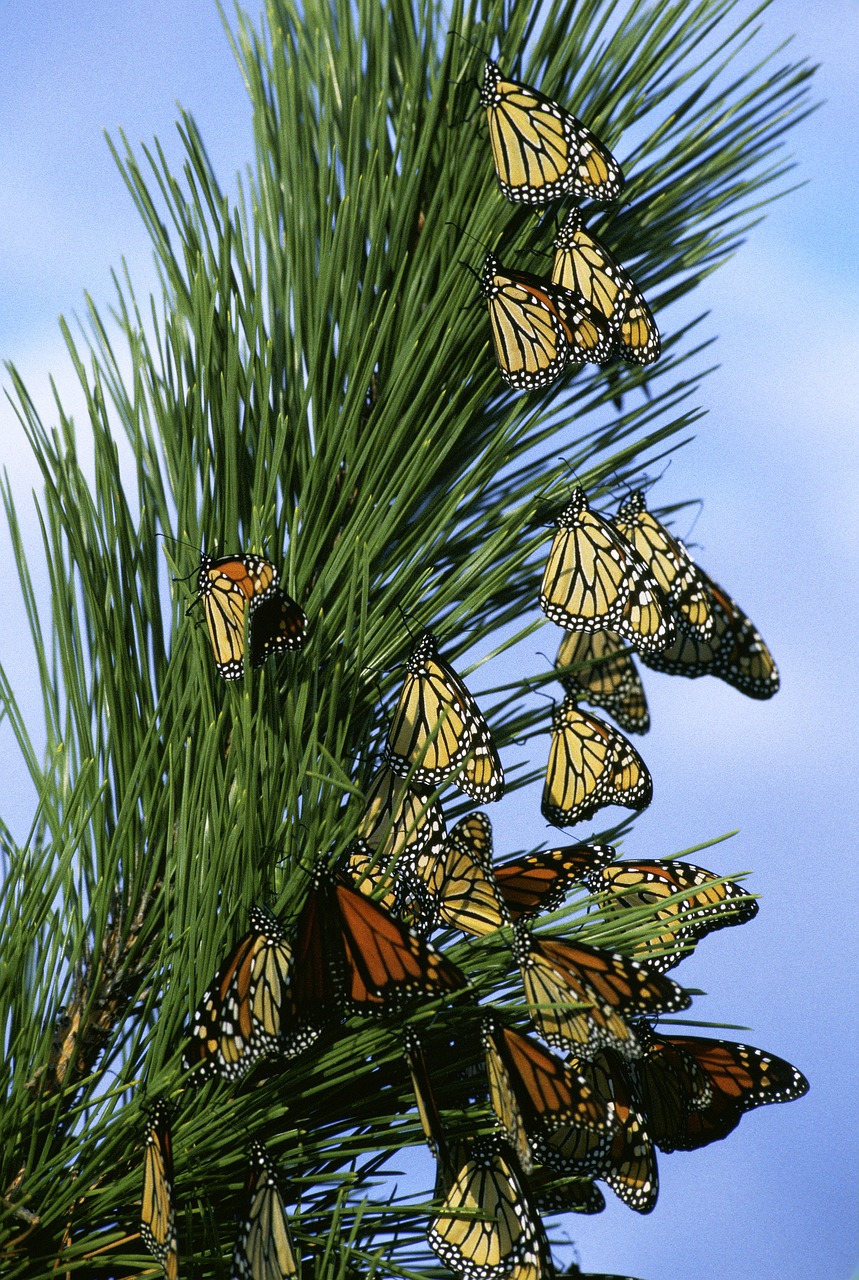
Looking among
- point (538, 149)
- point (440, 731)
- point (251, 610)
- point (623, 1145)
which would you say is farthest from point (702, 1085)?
point (538, 149)

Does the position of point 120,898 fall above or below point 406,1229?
above

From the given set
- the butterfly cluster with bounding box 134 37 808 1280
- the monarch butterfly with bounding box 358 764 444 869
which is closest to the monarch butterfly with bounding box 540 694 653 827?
the butterfly cluster with bounding box 134 37 808 1280

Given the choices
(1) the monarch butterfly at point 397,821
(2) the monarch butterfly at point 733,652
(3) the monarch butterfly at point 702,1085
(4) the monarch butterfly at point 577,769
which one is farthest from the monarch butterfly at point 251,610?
(2) the monarch butterfly at point 733,652

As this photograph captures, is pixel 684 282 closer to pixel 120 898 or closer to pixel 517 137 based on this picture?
pixel 517 137

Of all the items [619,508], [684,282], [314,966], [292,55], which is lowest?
[314,966]

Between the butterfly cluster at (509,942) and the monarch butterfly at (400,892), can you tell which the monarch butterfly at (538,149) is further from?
the monarch butterfly at (400,892)

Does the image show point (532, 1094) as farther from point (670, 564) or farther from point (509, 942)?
point (670, 564)

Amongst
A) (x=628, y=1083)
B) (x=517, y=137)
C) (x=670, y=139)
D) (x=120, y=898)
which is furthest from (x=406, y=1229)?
(x=670, y=139)
